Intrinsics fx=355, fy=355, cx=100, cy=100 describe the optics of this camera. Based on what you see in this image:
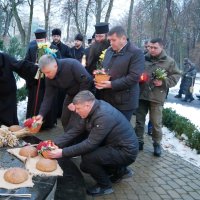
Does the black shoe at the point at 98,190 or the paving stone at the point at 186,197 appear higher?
the black shoe at the point at 98,190

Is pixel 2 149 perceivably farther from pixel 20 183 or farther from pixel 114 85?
pixel 114 85

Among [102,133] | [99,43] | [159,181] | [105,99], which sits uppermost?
[99,43]

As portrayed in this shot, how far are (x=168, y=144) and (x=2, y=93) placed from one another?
327 cm

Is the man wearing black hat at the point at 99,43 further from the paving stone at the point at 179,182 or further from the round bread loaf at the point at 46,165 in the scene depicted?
the round bread loaf at the point at 46,165

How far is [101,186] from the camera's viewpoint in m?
4.20

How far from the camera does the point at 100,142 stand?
388 centimetres

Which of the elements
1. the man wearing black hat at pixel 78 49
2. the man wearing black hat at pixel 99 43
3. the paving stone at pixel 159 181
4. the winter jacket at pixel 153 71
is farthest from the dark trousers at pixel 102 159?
the man wearing black hat at pixel 78 49

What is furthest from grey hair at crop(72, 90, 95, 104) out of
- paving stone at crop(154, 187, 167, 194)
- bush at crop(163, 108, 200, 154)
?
bush at crop(163, 108, 200, 154)

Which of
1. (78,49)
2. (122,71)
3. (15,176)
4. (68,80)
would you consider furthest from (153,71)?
(78,49)

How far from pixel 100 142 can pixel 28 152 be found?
794mm

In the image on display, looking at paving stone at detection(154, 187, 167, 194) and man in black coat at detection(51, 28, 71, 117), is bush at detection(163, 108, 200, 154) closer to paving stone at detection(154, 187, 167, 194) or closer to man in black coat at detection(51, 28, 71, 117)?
paving stone at detection(154, 187, 167, 194)

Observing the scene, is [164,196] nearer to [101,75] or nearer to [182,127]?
[101,75]

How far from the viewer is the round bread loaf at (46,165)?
10.7 feet

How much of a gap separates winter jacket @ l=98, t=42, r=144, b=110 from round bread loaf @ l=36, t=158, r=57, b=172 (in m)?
1.51
